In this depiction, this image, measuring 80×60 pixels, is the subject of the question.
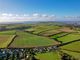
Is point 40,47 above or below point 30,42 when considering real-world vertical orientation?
below

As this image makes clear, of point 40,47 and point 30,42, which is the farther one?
point 30,42

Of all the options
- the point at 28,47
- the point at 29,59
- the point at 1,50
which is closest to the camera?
the point at 29,59

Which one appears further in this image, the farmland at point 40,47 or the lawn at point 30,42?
the lawn at point 30,42

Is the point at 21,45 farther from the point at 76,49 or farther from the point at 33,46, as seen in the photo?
the point at 76,49

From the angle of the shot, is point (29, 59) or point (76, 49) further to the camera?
point (76, 49)

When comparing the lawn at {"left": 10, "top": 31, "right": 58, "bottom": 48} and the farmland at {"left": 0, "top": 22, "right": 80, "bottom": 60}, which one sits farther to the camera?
the lawn at {"left": 10, "top": 31, "right": 58, "bottom": 48}

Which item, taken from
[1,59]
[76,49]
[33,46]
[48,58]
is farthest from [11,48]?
[76,49]

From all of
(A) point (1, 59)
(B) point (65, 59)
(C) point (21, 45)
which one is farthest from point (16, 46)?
(B) point (65, 59)

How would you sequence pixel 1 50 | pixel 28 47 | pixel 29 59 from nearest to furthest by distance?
pixel 29 59 < pixel 1 50 < pixel 28 47

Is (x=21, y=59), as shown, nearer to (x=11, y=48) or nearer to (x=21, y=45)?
(x=11, y=48)
